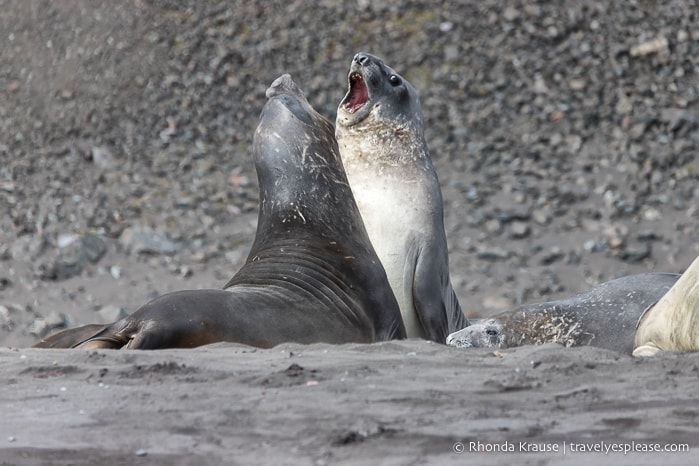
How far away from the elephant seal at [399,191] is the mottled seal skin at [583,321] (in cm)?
28

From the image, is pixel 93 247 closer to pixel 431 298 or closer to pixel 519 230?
pixel 519 230

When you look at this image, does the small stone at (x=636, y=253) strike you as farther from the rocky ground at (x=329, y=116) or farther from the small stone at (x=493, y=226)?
the small stone at (x=493, y=226)

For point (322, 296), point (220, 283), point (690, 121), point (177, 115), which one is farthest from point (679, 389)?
point (177, 115)

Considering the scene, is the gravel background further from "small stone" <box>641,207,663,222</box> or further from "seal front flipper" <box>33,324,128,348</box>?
"seal front flipper" <box>33,324,128,348</box>

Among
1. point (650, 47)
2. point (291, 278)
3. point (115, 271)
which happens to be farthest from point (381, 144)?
point (650, 47)

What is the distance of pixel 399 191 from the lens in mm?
7891

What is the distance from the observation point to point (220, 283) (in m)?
11.6

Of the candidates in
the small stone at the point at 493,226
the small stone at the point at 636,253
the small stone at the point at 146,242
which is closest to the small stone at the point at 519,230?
the small stone at the point at 493,226

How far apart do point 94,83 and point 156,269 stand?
14.5ft

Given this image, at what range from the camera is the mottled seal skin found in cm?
718

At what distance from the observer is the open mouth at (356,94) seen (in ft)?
27.3

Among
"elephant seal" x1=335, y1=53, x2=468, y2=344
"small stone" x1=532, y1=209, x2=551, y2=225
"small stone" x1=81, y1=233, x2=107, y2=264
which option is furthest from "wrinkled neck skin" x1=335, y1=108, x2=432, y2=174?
"small stone" x1=81, y1=233, x2=107, y2=264

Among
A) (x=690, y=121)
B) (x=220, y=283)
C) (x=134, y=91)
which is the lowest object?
(x=220, y=283)

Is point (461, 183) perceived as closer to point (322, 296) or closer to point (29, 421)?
point (322, 296)
